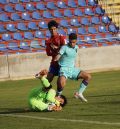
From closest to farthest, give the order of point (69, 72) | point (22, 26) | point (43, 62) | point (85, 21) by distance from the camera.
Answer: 1. point (69, 72)
2. point (43, 62)
3. point (22, 26)
4. point (85, 21)

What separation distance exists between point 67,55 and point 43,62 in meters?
11.5

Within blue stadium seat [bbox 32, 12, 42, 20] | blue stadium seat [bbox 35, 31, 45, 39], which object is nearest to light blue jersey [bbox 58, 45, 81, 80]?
blue stadium seat [bbox 35, 31, 45, 39]

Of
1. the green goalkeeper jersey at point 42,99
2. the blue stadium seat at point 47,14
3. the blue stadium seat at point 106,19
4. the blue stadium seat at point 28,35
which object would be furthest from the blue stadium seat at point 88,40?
the green goalkeeper jersey at point 42,99

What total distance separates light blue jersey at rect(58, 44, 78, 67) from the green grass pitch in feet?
3.20

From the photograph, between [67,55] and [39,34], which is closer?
[67,55]

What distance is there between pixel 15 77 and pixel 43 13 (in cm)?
666

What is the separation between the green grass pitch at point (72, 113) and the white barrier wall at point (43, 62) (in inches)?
217

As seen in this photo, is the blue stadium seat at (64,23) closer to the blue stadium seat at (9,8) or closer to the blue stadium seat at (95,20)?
the blue stadium seat at (95,20)

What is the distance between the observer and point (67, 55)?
43.1ft

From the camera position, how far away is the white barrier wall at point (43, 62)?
77.6 ft

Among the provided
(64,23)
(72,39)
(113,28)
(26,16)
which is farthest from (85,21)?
(72,39)

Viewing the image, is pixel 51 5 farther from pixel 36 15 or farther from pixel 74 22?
pixel 74 22

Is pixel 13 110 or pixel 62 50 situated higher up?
pixel 62 50

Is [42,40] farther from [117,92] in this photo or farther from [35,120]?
[35,120]
